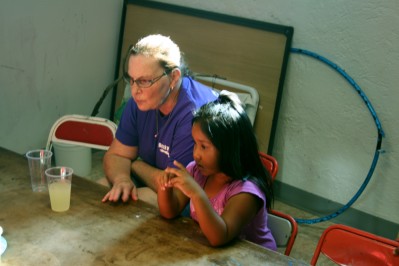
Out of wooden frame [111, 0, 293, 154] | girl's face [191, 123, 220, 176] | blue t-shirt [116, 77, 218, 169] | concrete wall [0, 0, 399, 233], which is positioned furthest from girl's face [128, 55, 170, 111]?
concrete wall [0, 0, 399, 233]

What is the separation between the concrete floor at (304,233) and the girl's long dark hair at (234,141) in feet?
4.13

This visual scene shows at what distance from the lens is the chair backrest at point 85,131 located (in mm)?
2430

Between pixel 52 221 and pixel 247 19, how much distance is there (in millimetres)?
2273

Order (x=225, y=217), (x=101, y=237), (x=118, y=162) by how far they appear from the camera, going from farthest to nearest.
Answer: (x=118, y=162) < (x=225, y=217) < (x=101, y=237)

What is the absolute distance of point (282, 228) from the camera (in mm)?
1666

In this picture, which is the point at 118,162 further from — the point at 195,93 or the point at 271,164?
the point at 271,164

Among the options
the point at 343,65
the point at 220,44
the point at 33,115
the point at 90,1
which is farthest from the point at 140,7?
the point at 343,65

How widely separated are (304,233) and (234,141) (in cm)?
169

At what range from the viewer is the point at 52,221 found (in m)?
1.34

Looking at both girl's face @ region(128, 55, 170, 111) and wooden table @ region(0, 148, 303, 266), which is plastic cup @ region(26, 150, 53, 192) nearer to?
wooden table @ region(0, 148, 303, 266)

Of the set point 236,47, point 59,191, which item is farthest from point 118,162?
point 236,47

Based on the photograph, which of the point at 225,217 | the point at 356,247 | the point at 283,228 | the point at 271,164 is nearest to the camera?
the point at 225,217

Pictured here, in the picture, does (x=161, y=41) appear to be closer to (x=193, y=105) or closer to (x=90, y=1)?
(x=193, y=105)

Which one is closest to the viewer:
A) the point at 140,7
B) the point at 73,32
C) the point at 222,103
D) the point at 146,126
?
the point at 222,103
